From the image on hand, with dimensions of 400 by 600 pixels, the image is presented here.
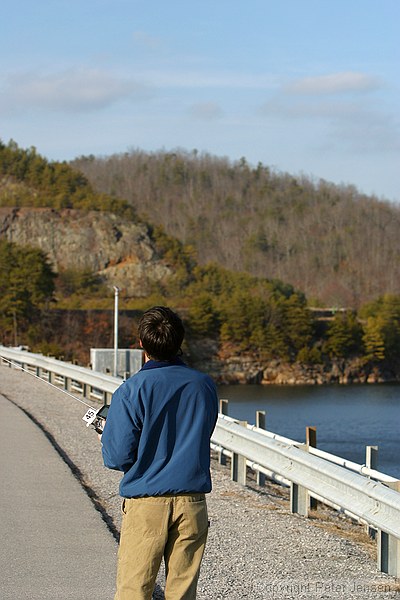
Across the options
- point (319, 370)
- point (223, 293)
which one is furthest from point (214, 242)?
point (319, 370)

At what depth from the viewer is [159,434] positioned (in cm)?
424

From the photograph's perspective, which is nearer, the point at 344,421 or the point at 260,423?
the point at 260,423

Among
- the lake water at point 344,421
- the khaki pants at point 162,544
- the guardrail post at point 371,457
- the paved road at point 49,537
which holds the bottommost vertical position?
the lake water at point 344,421

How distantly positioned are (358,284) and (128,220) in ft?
158

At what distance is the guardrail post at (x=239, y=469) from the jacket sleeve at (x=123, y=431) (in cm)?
616

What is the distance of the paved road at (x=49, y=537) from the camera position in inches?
228

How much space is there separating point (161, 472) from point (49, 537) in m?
3.15

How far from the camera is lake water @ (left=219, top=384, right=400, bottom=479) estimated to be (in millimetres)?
26484

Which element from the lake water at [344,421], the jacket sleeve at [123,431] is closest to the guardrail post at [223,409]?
the lake water at [344,421]

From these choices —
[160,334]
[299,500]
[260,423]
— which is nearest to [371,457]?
[299,500]

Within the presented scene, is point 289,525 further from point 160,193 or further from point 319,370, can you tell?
point 160,193

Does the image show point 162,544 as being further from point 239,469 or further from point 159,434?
point 239,469

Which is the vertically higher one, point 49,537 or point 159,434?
point 159,434

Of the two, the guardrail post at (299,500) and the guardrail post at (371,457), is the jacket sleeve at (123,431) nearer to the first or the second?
the guardrail post at (299,500)
